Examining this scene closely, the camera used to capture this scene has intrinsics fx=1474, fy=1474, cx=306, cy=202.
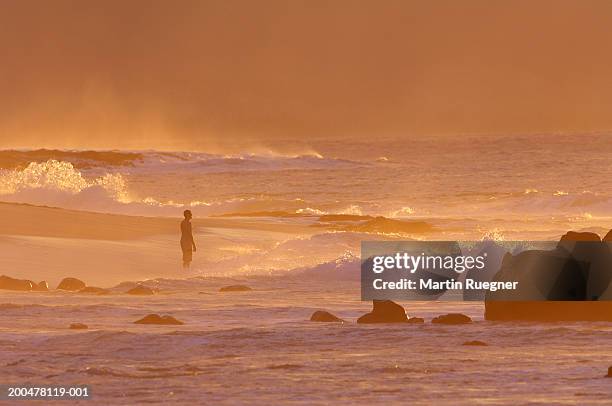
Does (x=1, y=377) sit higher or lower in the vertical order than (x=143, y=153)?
lower

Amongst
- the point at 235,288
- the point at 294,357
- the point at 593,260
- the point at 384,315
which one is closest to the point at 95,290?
the point at 235,288

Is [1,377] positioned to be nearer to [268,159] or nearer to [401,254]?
[401,254]

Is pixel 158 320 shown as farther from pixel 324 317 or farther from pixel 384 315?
pixel 384 315

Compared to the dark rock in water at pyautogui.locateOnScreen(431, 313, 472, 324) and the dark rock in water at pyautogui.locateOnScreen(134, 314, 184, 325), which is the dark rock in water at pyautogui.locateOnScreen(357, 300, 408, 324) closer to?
the dark rock in water at pyautogui.locateOnScreen(431, 313, 472, 324)

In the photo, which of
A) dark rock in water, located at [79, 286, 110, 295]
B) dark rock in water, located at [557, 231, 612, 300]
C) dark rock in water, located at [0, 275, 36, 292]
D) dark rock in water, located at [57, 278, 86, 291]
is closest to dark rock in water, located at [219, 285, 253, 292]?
dark rock in water, located at [79, 286, 110, 295]

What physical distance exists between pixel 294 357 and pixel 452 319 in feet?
11.3

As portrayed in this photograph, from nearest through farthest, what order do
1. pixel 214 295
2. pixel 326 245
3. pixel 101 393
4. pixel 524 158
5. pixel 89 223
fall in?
pixel 101 393 < pixel 214 295 < pixel 326 245 < pixel 89 223 < pixel 524 158

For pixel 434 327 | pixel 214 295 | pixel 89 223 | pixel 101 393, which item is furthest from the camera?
pixel 89 223

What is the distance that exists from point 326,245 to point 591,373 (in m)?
20.2

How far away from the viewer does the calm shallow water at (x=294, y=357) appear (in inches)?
507

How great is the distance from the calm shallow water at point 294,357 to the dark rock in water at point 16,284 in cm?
321

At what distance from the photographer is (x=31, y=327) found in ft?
58.5

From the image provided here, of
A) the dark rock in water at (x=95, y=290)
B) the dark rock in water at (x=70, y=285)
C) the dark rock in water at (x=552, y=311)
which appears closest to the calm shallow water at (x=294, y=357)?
the dark rock in water at (x=552, y=311)

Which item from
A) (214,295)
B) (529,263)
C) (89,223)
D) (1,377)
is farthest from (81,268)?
(1,377)
